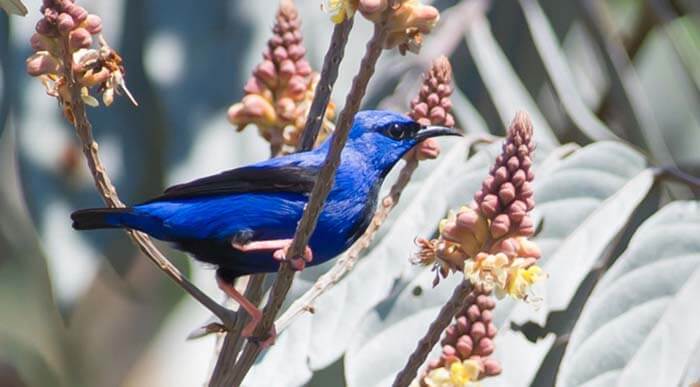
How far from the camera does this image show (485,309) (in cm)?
229

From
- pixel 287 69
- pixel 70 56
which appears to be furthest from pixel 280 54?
pixel 70 56

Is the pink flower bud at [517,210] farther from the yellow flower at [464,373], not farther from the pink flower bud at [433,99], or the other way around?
the pink flower bud at [433,99]

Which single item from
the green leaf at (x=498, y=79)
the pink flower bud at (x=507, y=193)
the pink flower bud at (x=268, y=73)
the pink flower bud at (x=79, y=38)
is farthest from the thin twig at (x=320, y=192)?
the green leaf at (x=498, y=79)

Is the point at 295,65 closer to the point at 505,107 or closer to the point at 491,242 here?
the point at 491,242

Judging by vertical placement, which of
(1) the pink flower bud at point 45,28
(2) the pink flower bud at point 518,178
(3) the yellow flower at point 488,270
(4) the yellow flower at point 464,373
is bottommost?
(4) the yellow flower at point 464,373

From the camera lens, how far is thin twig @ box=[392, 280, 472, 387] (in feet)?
6.90

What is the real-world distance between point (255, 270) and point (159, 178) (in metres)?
1.49

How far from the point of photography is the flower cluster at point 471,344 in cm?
223

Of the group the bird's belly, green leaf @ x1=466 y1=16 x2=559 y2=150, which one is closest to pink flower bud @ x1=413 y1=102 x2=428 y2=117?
the bird's belly

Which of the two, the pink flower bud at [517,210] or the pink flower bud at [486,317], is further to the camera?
the pink flower bud at [486,317]

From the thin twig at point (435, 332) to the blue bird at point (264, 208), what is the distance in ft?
3.01

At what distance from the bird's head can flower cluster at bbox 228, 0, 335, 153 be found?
1.26 feet

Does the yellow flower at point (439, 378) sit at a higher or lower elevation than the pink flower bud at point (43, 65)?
lower

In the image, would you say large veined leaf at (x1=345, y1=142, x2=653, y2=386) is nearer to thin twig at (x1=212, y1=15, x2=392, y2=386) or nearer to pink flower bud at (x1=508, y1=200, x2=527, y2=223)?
thin twig at (x1=212, y1=15, x2=392, y2=386)
